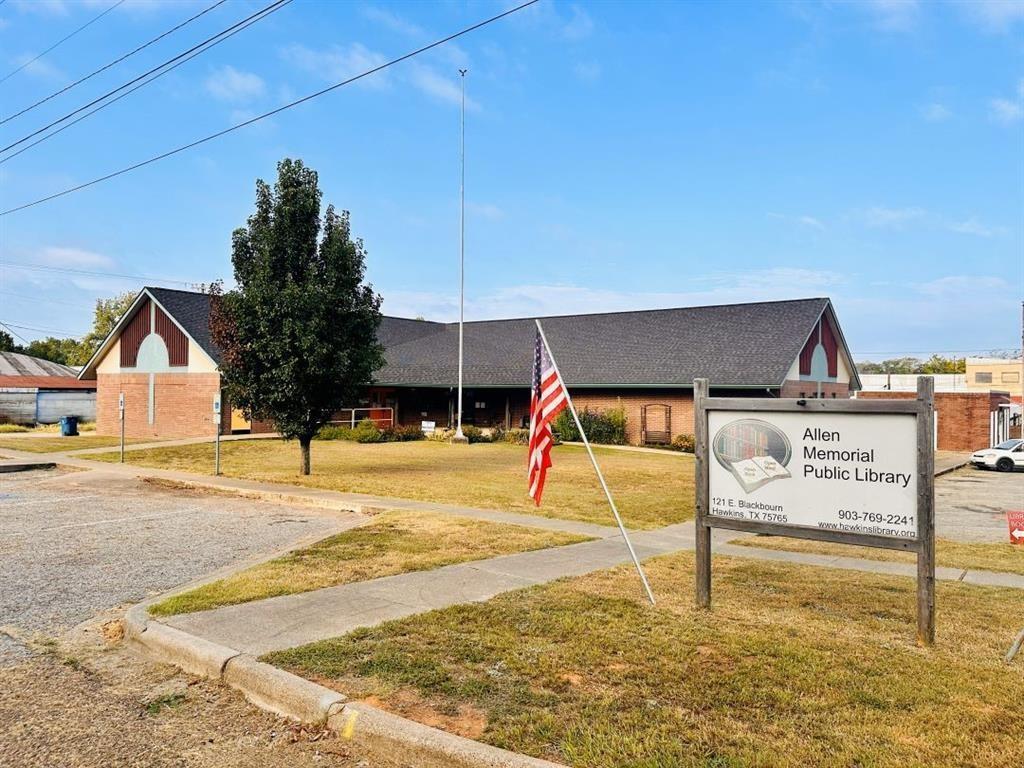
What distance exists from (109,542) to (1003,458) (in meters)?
30.3

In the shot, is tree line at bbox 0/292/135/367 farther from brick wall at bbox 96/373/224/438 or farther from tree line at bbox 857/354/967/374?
tree line at bbox 857/354/967/374

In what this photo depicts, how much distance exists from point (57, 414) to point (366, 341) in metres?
35.6

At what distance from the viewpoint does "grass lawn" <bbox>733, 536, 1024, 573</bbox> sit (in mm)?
10117

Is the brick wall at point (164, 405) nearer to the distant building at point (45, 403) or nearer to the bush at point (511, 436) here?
the distant building at point (45, 403)

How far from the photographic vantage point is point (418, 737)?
14.5 ft

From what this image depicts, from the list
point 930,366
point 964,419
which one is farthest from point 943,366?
point 964,419

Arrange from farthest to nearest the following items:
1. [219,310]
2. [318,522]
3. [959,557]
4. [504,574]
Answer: [219,310]
[318,522]
[959,557]
[504,574]

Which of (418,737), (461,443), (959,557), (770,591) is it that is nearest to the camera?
(418,737)

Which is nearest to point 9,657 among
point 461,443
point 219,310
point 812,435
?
point 812,435

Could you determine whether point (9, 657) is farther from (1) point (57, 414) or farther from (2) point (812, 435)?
(1) point (57, 414)

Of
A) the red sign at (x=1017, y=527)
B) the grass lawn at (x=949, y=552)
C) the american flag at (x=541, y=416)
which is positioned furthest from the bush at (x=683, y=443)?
the american flag at (x=541, y=416)

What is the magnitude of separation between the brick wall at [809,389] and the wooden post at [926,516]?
26108 mm

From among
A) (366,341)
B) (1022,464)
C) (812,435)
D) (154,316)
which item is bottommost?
(1022,464)

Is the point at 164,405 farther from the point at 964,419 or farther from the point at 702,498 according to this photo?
the point at 964,419
